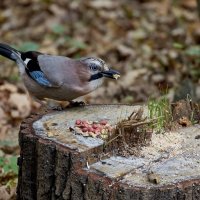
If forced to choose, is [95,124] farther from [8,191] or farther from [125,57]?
[125,57]

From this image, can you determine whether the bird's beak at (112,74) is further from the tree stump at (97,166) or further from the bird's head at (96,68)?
the tree stump at (97,166)

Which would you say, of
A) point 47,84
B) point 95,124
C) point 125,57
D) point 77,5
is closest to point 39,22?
point 77,5

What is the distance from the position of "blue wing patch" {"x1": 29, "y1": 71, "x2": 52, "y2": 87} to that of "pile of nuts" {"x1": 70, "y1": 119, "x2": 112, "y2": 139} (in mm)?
586

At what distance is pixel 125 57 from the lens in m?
7.79

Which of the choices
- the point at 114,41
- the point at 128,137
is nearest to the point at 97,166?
the point at 128,137

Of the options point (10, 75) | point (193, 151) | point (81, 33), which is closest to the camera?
point (193, 151)

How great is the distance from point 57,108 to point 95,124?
0.50 metres

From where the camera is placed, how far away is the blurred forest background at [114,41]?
6629 millimetres

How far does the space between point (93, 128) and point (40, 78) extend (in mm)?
817

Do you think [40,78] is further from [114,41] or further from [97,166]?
[114,41]

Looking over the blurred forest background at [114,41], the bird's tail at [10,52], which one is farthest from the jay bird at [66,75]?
the blurred forest background at [114,41]

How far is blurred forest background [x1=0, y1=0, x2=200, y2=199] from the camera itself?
663 centimetres

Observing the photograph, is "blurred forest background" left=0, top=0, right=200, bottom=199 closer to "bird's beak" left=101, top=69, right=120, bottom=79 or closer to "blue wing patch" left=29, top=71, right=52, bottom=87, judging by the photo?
"blue wing patch" left=29, top=71, right=52, bottom=87

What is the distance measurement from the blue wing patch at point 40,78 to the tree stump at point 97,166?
1.20 ft
